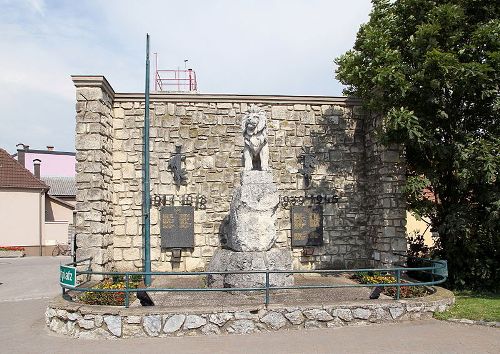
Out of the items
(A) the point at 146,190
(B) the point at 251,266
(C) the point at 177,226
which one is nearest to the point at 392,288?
(B) the point at 251,266

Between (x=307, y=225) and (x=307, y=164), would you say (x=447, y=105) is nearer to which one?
(x=307, y=164)

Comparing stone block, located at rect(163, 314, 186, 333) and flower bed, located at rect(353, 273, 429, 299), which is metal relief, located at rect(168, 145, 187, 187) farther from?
stone block, located at rect(163, 314, 186, 333)

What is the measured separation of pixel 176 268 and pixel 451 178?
648 cm

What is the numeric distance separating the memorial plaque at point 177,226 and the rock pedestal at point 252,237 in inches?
81.5

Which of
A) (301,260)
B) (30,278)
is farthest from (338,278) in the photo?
(30,278)

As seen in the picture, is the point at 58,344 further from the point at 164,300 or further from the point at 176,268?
the point at 176,268

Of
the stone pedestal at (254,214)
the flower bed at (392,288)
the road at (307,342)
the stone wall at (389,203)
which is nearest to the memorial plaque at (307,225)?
the stone wall at (389,203)

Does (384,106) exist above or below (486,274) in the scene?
above

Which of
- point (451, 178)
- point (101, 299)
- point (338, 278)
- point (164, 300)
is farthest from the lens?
point (338, 278)

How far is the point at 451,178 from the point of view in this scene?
1033 cm

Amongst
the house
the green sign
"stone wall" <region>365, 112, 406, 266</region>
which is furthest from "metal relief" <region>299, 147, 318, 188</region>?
the house

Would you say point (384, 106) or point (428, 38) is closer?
point (428, 38)

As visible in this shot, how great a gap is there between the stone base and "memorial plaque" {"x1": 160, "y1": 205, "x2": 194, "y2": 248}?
7.33 ft

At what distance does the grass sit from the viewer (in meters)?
7.36
